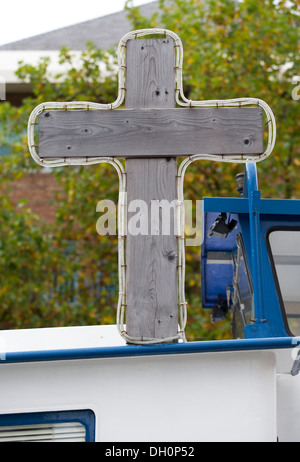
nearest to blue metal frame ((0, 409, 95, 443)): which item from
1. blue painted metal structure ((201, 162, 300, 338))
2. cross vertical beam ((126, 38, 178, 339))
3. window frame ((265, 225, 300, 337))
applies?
cross vertical beam ((126, 38, 178, 339))

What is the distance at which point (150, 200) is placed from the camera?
2.91m

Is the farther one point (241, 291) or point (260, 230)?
point (241, 291)

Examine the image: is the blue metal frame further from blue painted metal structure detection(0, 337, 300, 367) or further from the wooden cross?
the wooden cross

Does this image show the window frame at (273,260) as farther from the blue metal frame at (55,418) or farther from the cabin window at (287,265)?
the blue metal frame at (55,418)

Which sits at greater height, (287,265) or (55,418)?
(287,265)

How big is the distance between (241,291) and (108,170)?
5.37 metres

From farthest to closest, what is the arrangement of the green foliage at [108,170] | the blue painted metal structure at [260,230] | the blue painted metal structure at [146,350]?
the green foliage at [108,170]
the blue painted metal structure at [260,230]
the blue painted metal structure at [146,350]

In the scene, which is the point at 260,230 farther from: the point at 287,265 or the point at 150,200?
the point at 150,200

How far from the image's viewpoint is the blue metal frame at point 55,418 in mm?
2797

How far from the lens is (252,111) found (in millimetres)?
2947

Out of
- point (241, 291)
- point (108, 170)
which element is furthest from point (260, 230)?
point (108, 170)

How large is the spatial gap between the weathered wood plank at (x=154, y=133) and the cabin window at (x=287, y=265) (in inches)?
33.4

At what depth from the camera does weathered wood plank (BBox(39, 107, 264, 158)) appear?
2920 millimetres

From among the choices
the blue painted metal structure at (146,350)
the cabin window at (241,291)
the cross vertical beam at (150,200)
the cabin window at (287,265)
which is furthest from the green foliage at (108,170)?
the blue painted metal structure at (146,350)
